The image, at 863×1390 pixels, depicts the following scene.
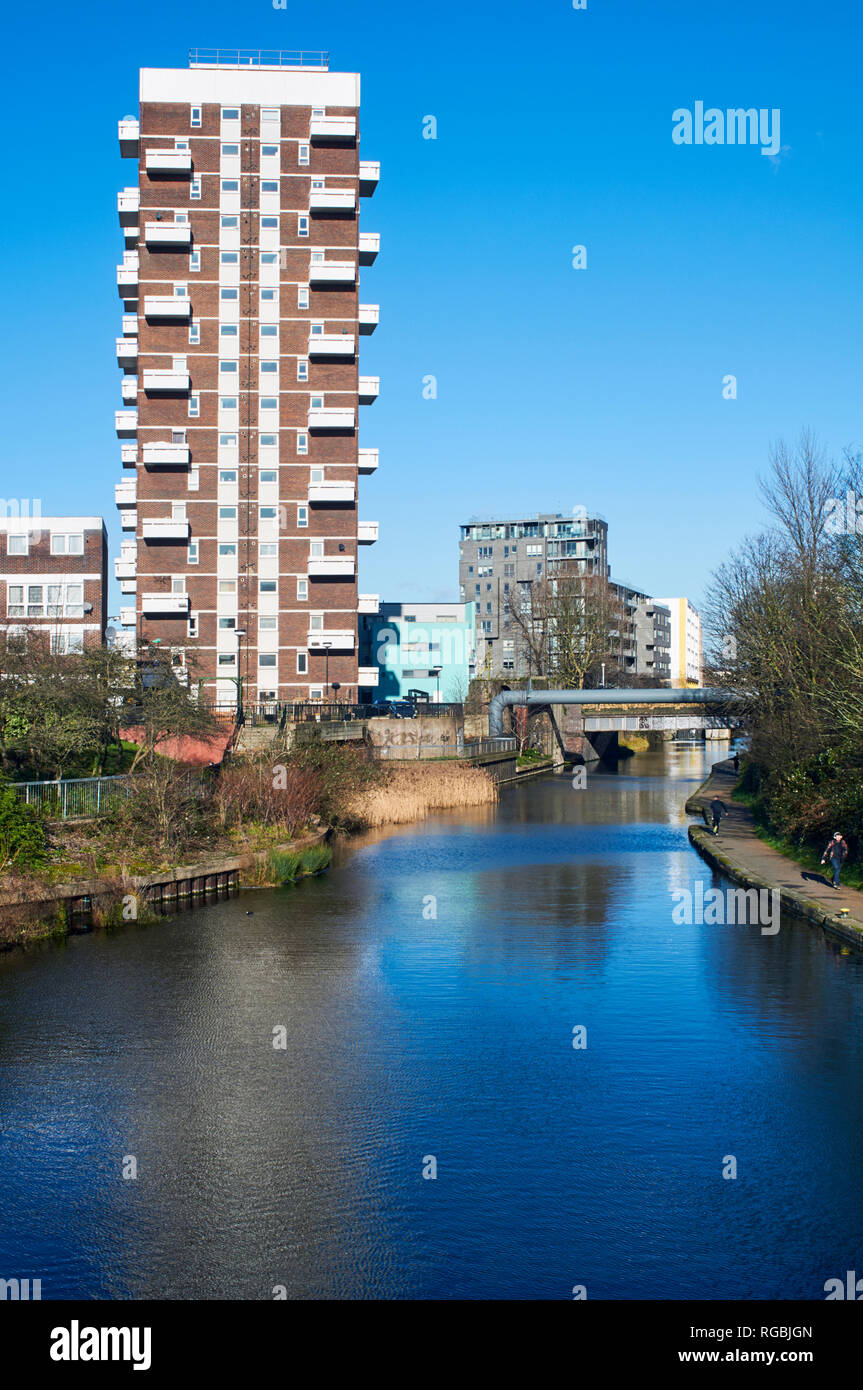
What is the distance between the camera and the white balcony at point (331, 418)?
263 feet

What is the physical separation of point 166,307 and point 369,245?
1385 centimetres

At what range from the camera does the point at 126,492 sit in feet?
276

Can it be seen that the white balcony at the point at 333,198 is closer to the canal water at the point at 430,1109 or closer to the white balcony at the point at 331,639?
the white balcony at the point at 331,639

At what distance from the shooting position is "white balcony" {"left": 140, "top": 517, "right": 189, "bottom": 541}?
79438 millimetres

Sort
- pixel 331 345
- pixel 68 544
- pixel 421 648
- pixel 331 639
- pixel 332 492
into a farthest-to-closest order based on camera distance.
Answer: pixel 421 648 < pixel 68 544 < pixel 331 639 < pixel 332 492 < pixel 331 345

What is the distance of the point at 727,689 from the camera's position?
5816cm

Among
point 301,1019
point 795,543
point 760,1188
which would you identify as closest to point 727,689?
point 795,543

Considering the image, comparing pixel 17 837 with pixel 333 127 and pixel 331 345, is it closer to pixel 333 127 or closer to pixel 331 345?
pixel 331 345

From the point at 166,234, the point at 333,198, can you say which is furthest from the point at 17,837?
the point at 333,198

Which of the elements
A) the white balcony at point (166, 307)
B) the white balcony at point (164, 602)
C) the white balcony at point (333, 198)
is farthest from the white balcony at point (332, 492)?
the white balcony at point (333, 198)

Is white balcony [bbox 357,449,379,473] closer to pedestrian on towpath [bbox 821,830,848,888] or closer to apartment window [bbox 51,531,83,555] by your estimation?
apartment window [bbox 51,531,83,555]

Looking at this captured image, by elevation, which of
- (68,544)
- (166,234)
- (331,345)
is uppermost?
(166,234)

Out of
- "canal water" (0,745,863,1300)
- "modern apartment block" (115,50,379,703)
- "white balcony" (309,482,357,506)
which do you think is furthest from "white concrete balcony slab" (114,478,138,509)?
"canal water" (0,745,863,1300)

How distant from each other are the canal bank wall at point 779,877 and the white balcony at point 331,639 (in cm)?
3412
